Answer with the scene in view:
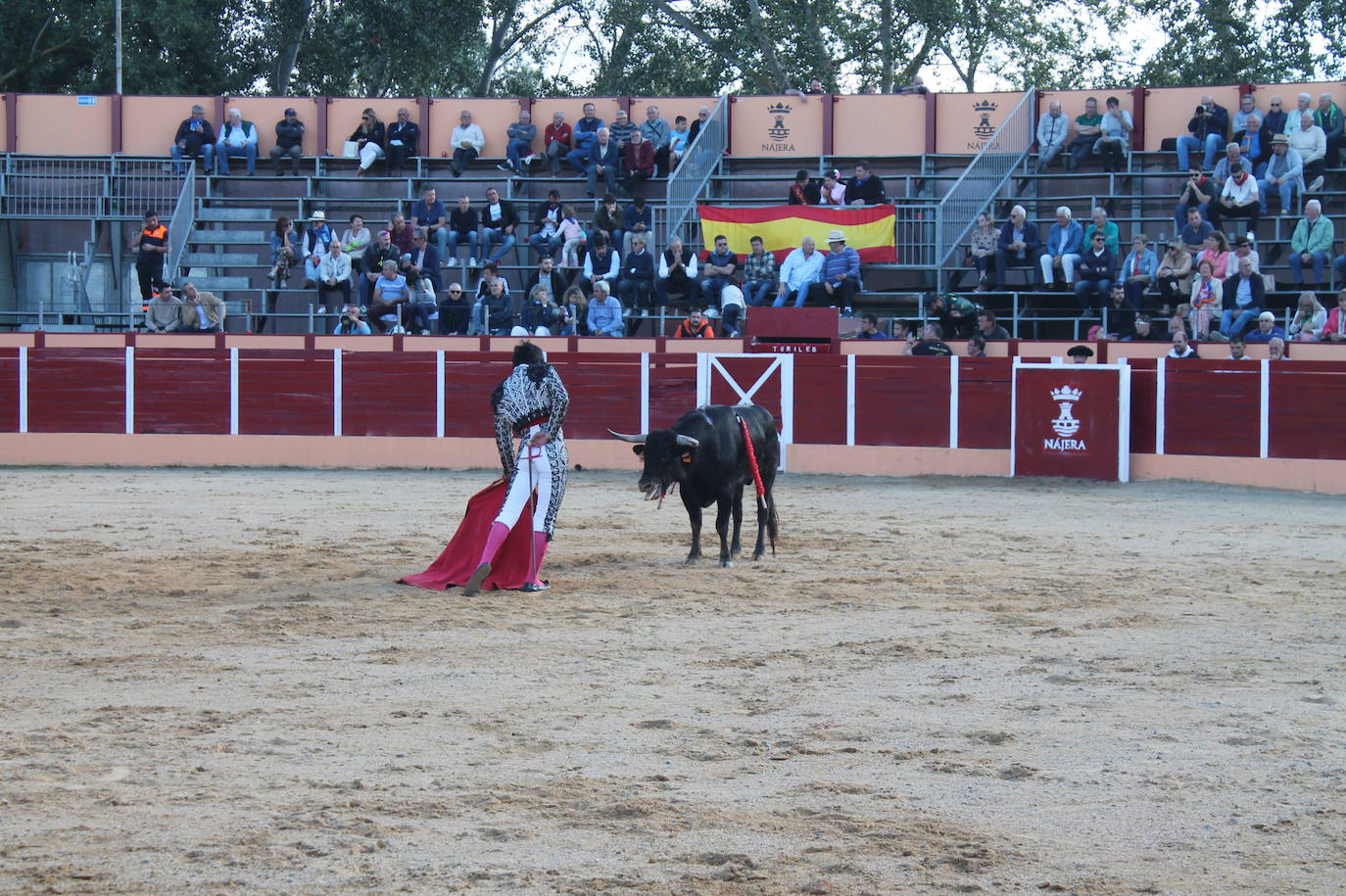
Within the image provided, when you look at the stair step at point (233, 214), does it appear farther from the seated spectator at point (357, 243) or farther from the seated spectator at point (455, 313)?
the seated spectator at point (455, 313)

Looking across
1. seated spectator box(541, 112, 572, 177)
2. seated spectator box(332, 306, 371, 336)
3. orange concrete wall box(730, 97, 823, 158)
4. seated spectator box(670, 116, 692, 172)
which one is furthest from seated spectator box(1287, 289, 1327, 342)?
seated spectator box(332, 306, 371, 336)

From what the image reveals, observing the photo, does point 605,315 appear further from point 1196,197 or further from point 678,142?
point 1196,197

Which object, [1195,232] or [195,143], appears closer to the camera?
[1195,232]

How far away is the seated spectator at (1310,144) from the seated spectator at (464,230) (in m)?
8.95

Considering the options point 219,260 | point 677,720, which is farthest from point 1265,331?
point 219,260

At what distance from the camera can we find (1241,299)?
1570 centimetres

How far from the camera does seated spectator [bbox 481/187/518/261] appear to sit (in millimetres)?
18891

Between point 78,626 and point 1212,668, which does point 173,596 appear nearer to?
point 78,626

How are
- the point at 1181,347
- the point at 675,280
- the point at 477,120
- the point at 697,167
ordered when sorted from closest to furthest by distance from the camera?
the point at 1181,347 → the point at 675,280 → the point at 697,167 → the point at 477,120

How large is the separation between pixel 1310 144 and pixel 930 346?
16.8 ft

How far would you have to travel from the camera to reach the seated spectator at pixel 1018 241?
57.1ft

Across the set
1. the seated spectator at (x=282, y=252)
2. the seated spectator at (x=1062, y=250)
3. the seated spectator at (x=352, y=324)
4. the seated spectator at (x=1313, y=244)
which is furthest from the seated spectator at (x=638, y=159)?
the seated spectator at (x=1313, y=244)

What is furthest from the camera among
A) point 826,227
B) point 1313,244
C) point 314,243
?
point 314,243

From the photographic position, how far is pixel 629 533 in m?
10.9
